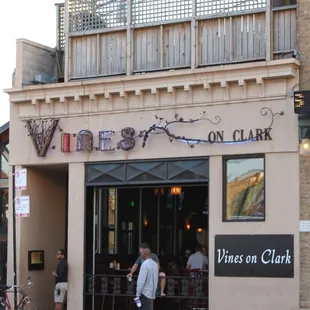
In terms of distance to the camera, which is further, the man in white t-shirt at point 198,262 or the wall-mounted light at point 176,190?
the wall-mounted light at point 176,190

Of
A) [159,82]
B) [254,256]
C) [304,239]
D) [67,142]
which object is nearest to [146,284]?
[254,256]

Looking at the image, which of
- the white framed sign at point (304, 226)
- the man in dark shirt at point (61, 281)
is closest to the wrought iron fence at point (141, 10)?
the white framed sign at point (304, 226)

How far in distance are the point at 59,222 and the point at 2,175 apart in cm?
318

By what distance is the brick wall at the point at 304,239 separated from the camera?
16.9m

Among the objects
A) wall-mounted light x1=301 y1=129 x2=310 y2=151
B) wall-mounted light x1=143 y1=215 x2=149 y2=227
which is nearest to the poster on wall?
wall-mounted light x1=301 y1=129 x2=310 y2=151

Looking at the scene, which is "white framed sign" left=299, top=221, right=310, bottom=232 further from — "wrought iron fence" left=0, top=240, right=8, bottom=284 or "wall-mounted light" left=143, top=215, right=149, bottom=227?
"wrought iron fence" left=0, top=240, right=8, bottom=284

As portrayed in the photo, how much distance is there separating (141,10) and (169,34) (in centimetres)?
97

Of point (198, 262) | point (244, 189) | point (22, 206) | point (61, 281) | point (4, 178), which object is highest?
point (4, 178)

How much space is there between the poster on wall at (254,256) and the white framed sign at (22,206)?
431cm

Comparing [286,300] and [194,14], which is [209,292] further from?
[194,14]

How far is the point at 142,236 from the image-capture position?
22.3 m

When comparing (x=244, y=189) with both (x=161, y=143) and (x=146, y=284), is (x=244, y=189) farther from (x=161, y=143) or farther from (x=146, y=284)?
(x=146, y=284)

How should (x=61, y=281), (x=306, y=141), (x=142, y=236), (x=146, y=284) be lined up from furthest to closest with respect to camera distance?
1. (x=142, y=236)
2. (x=61, y=281)
3. (x=306, y=141)
4. (x=146, y=284)

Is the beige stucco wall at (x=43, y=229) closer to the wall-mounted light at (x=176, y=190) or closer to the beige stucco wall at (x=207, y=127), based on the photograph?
the beige stucco wall at (x=207, y=127)
